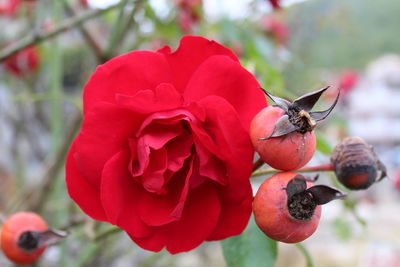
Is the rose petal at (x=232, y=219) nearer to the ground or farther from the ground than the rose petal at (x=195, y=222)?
nearer to the ground

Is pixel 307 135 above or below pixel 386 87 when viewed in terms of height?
above

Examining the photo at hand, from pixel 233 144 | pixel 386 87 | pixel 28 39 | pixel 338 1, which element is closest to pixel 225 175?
pixel 233 144

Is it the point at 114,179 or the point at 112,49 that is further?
the point at 112,49

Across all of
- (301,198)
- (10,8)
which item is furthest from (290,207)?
(10,8)

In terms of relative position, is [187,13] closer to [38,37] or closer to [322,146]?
[38,37]

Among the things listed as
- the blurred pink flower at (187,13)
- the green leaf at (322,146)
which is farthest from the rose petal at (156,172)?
the blurred pink flower at (187,13)

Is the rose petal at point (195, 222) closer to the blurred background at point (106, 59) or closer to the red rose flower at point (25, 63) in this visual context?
the blurred background at point (106, 59)

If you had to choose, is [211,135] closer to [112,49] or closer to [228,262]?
[228,262]
